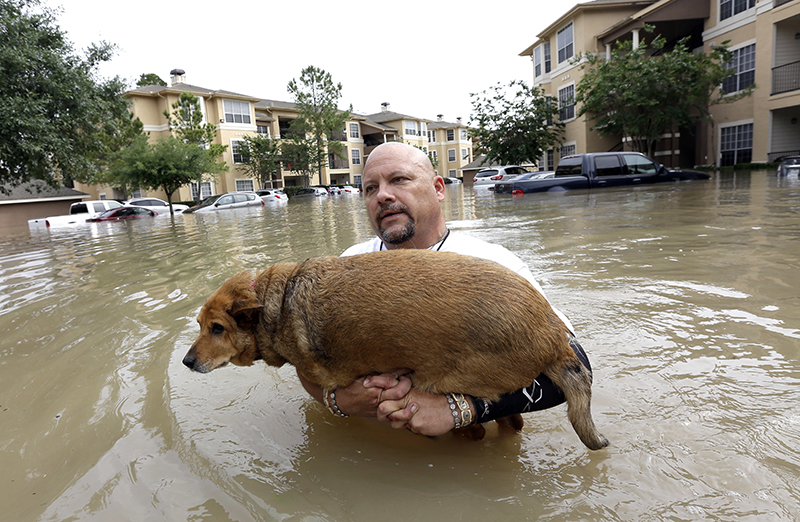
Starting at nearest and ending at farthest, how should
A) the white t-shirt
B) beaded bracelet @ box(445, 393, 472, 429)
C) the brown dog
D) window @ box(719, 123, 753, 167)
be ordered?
the brown dog, beaded bracelet @ box(445, 393, 472, 429), the white t-shirt, window @ box(719, 123, 753, 167)

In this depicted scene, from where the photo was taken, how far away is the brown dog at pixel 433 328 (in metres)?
2.30

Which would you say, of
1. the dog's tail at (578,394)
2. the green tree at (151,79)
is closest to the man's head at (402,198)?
the dog's tail at (578,394)

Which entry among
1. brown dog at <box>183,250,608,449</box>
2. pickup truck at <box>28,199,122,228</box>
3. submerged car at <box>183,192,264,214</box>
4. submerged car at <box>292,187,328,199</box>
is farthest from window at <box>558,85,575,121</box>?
brown dog at <box>183,250,608,449</box>

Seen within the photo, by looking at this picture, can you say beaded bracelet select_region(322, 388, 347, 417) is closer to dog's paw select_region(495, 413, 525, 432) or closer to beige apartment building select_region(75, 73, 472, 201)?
dog's paw select_region(495, 413, 525, 432)

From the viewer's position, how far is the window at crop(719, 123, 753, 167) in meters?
26.4

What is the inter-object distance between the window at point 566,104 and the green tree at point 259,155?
32974 millimetres

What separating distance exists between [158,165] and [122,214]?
679cm

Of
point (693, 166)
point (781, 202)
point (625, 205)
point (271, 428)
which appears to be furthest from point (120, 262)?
point (693, 166)

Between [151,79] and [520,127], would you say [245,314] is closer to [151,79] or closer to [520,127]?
[520,127]

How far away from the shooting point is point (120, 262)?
1040 centimetres

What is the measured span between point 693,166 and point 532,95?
12.8 m

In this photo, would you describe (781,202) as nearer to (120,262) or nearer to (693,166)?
(120,262)

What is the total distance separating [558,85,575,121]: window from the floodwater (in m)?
31.6

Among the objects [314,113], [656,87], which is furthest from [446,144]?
[656,87]
